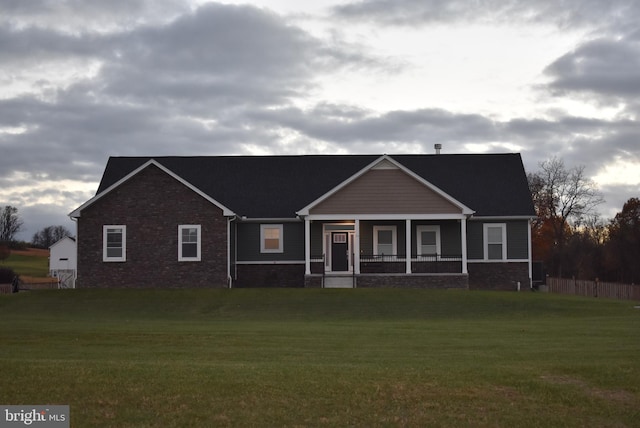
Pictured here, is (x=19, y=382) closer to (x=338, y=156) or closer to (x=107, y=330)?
(x=107, y=330)

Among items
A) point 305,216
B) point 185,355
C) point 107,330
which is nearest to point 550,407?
point 185,355

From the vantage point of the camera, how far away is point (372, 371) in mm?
14773

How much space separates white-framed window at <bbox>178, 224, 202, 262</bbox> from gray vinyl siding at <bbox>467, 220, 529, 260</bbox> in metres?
12.9

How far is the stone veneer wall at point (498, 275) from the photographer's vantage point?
4072 cm

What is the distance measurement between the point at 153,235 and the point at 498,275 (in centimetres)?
1629

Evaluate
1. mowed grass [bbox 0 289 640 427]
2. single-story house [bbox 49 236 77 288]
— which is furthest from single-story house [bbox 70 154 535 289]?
single-story house [bbox 49 236 77 288]

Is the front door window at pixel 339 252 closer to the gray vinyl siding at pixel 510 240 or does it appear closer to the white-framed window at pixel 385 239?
the white-framed window at pixel 385 239

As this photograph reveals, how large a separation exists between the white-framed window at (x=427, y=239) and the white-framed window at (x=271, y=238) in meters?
6.56

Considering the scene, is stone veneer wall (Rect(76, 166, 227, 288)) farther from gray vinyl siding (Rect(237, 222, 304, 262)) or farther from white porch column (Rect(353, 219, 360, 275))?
white porch column (Rect(353, 219, 360, 275))

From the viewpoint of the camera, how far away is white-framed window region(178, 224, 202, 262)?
37.5 metres

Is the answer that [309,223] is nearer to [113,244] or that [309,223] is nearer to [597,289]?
[113,244]

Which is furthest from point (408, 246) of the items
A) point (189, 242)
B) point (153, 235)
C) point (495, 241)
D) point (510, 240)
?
point (153, 235)

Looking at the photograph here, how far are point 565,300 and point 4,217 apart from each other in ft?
320

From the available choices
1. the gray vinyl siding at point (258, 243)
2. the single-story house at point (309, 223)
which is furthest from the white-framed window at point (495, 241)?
the gray vinyl siding at point (258, 243)
